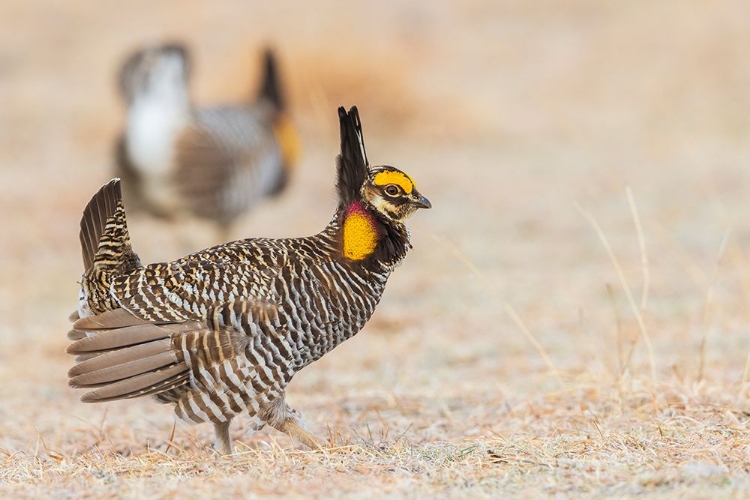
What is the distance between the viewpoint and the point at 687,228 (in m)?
9.05

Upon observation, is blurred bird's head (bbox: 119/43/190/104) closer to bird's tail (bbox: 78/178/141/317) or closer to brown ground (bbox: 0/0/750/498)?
brown ground (bbox: 0/0/750/498)

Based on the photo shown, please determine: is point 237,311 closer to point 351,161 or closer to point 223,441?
point 223,441

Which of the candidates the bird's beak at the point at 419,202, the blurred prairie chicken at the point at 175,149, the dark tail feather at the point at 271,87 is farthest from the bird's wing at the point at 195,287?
the dark tail feather at the point at 271,87

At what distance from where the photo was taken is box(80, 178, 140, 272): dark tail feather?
3.83m

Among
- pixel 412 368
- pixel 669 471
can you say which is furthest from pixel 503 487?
pixel 412 368

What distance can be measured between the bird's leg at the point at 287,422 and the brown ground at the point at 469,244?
0.44 feet

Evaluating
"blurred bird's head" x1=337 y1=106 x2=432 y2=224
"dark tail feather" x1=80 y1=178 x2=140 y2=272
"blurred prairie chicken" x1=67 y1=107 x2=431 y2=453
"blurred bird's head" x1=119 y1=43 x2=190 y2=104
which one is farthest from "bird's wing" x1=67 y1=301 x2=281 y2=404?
"blurred bird's head" x1=119 y1=43 x2=190 y2=104

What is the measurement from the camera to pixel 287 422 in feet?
12.3

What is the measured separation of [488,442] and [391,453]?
32cm

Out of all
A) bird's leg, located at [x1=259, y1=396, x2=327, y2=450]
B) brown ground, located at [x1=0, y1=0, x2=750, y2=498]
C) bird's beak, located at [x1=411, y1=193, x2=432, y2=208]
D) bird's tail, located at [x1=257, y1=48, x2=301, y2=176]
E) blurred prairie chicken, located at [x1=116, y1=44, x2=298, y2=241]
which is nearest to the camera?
brown ground, located at [x1=0, y1=0, x2=750, y2=498]

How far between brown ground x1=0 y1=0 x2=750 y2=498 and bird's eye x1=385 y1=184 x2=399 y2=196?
1.70 ft

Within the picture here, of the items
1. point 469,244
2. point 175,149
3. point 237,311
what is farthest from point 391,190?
point 469,244

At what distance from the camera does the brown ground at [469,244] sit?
3416 mm

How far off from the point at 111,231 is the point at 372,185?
35.9 inches
